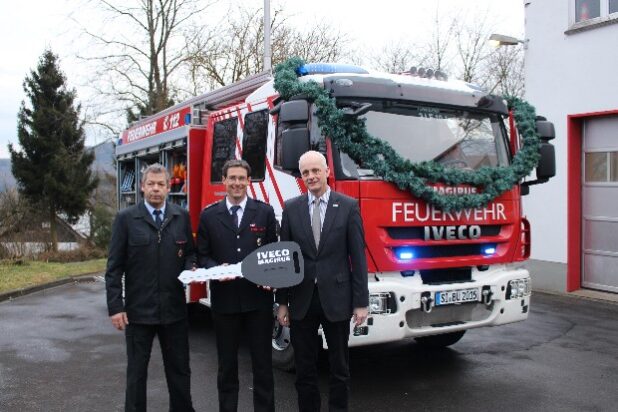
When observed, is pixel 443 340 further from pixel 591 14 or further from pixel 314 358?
pixel 591 14

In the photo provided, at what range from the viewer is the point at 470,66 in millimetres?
31609

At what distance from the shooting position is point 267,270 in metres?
4.00

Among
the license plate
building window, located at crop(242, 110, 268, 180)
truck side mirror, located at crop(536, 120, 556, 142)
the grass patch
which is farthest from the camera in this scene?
the grass patch

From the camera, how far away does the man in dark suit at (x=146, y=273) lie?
406 cm

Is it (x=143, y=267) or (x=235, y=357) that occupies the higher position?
(x=143, y=267)

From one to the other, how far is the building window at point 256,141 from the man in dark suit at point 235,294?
173 cm

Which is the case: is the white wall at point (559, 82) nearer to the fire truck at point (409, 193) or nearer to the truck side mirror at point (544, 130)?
the truck side mirror at point (544, 130)

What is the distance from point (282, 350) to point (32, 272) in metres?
10.2

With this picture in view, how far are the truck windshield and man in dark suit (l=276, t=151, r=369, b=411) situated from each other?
0.97 metres

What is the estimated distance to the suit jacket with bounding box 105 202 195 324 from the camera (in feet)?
13.3

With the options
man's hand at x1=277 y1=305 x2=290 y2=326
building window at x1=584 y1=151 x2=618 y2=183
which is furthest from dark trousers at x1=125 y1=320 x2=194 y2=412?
building window at x1=584 y1=151 x2=618 y2=183

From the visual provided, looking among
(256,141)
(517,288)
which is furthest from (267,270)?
(517,288)

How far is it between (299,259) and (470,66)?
2969 centimetres

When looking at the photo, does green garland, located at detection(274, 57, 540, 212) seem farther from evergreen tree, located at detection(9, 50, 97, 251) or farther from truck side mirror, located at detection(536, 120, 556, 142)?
evergreen tree, located at detection(9, 50, 97, 251)
